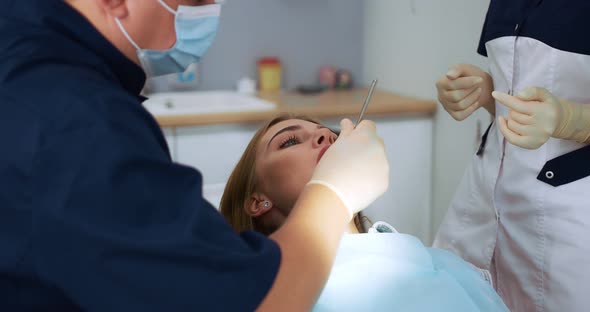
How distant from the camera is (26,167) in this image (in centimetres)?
73

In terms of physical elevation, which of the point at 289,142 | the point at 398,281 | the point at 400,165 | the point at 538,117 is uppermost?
the point at 538,117

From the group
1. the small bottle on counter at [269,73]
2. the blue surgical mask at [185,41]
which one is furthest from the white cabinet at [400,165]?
the blue surgical mask at [185,41]

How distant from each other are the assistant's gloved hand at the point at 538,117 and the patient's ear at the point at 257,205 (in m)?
0.55

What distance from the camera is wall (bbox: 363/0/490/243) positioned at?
7.69ft

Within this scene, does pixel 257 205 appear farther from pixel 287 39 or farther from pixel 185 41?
pixel 287 39

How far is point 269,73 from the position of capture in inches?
119

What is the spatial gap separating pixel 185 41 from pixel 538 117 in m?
0.71

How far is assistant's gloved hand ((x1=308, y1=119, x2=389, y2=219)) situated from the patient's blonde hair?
42 centimetres

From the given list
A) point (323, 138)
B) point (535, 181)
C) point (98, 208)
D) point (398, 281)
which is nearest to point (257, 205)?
point (323, 138)

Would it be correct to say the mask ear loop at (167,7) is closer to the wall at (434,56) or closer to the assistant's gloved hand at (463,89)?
the assistant's gloved hand at (463,89)

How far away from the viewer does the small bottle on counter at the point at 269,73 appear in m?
3.01

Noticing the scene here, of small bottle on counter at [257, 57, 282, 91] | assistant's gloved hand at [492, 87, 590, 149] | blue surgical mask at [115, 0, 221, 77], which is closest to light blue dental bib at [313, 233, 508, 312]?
assistant's gloved hand at [492, 87, 590, 149]

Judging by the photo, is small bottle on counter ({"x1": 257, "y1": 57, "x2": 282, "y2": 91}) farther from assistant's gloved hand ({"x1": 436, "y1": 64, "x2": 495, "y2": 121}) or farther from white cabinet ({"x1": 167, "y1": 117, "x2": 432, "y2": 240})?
assistant's gloved hand ({"x1": 436, "y1": 64, "x2": 495, "y2": 121})

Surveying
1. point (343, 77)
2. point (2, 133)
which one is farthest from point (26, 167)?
point (343, 77)
